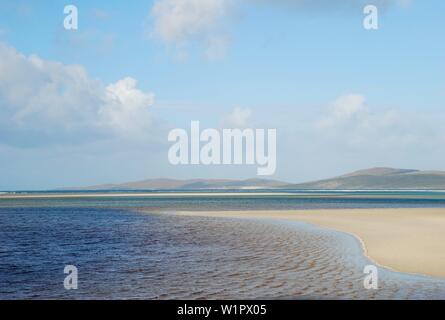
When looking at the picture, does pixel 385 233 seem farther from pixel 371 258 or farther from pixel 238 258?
pixel 238 258

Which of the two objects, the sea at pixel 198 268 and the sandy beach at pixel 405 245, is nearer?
the sea at pixel 198 268

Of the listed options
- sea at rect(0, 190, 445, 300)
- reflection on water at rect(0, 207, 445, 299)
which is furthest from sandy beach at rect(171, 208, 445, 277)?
reflection on water at rect(0, 207, 445, 299)

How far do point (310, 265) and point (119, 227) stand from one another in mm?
22450

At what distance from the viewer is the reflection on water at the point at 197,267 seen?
15.0 meters

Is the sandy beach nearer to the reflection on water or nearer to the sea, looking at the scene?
the sea

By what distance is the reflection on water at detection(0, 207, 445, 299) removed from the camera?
15.0m

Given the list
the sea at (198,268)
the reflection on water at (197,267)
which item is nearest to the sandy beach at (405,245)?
the sea at (198,268)

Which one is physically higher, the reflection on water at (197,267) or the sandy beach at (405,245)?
the sandy beach at (405,245)

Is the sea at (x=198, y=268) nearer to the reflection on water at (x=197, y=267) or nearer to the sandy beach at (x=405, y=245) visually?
the reflection on water at (x=197, y=267)

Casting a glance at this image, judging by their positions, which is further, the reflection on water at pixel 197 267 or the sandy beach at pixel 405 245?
the sandy beach at pixel 405 245

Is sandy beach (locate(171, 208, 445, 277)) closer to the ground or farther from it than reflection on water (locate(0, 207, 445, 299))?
farther from it

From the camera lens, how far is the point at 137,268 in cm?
1934
